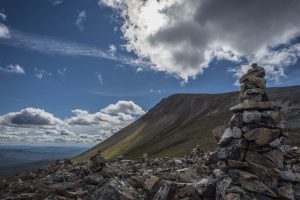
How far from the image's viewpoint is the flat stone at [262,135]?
24016 mm

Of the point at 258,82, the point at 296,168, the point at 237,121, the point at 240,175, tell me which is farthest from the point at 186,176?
the point at 258,82

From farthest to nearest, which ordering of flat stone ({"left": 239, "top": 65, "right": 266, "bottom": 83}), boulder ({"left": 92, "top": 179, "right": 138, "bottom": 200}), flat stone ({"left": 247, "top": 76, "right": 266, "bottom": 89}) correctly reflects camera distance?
1. flat stone ({"left": 239, "top": 65, "right": 266, "bottom": 83})
2. flat stone ({"left": 247, "top": 76, "right": 266, "bottom": 89})
3. boulder ({"left": 92, "top": 179, "right": 138, "bottom": 200})

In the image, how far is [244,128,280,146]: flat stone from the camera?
78.8 feet

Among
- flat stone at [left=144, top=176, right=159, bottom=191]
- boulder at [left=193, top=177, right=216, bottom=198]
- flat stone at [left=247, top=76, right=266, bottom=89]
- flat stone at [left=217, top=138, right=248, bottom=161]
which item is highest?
flat stone at [left=247, top=76, right=266, bottom=89]

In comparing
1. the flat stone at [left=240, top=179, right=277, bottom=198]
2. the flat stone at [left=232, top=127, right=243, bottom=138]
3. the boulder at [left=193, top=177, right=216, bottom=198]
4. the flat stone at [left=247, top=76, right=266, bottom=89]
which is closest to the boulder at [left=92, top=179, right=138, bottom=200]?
the boulder at [left=193, top=177, right=216, bottom=198]

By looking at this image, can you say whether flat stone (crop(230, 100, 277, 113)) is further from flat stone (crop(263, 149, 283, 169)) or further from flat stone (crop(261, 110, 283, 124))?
flat stone (crop(263, 149, 283, 169))

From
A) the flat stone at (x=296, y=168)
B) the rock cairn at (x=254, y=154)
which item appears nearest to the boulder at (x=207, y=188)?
the rock cairn at (x=254, y=154)

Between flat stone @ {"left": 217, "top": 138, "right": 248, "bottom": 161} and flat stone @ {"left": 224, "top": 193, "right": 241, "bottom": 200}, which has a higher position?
flat stone @ {"left": 217, "top": 138, "right": 248, "bottom": 161}

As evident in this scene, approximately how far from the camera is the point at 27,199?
2998cm

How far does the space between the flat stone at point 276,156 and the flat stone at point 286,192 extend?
1.49 meters

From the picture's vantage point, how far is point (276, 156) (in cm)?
2411

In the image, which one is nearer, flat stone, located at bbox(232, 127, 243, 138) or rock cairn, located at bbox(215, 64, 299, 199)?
rock cairn, located at bbox(215, 64, 299, 199)

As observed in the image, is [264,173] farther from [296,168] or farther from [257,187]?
[296,168]

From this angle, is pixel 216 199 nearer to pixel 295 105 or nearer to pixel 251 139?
pixel 251 139
